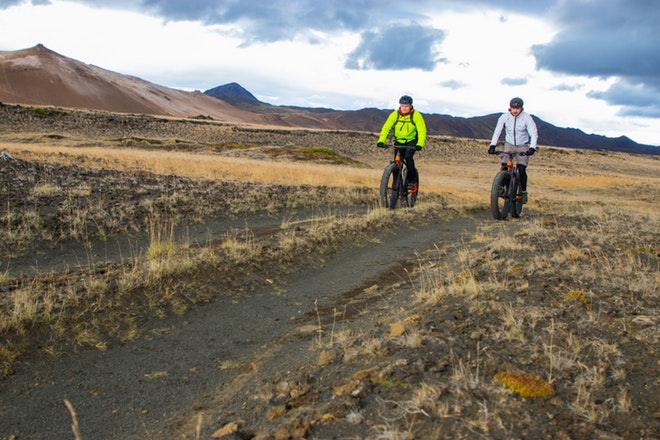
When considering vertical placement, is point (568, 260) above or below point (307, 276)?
above

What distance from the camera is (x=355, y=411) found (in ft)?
9.85

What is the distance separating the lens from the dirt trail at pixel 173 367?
3475mm

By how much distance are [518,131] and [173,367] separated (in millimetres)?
9032

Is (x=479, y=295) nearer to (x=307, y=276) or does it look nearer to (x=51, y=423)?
(x=307, y=276)

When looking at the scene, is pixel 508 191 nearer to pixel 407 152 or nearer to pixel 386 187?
pixel 407 152

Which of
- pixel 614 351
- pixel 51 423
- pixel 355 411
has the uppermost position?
pixel 614 351

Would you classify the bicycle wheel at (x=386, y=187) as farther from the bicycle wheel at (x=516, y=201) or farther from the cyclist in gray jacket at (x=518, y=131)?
the bicycle wheel at (x=516, y=201)

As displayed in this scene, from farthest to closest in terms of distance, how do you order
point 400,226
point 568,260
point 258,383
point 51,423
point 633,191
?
point 633,191
point 400,226
point 568,260
point 258,383
point 51,423

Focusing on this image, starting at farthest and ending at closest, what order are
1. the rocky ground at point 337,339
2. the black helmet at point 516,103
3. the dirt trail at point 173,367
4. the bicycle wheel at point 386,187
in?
the bicycle wheel at point 386,187 < the black helmet at point 516,103 < the dirt trail at point 173,367 < the rocky ground at point 337,339

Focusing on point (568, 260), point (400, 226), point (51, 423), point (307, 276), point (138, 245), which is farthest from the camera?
point (400, 226)

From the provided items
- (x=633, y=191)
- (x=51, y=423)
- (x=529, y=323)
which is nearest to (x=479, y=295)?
(x=529, y=323)

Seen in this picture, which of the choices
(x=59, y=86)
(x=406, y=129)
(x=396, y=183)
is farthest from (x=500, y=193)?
(x=59, y=86)

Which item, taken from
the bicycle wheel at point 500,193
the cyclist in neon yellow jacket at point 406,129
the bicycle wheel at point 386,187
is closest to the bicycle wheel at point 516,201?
the bicycle wheel at point 500,193

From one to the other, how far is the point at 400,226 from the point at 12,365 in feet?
25.6
